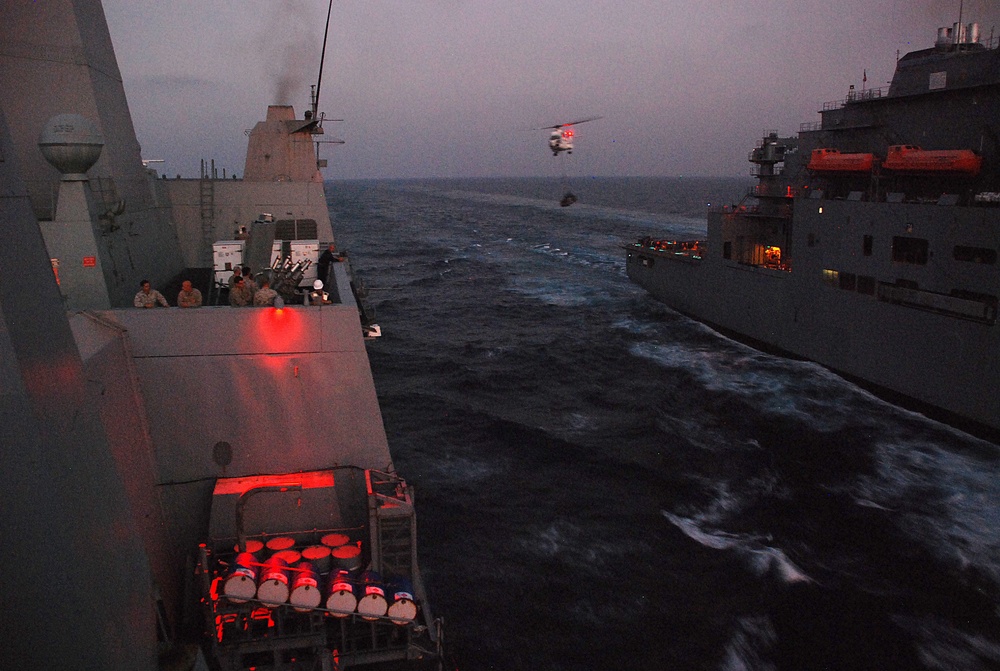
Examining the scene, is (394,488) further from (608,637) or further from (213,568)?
(608,637)

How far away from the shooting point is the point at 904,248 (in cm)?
2136

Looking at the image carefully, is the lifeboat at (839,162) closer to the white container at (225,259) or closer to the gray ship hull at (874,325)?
the gray ship hull at (874,325)

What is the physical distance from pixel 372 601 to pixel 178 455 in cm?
336

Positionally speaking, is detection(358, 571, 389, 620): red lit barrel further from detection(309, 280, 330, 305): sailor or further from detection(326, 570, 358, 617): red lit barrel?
detection(309, 280, 330, 305): sailor

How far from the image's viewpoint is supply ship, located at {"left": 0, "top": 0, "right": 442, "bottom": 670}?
4.87 m

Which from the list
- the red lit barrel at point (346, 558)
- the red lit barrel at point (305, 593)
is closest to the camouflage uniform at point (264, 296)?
the red lit barrel at point (346, 558)

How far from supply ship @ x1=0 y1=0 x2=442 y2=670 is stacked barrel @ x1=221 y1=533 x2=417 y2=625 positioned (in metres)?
0.02

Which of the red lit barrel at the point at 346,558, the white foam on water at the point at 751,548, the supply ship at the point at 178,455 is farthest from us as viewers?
the white foam on water at the point at 751,548

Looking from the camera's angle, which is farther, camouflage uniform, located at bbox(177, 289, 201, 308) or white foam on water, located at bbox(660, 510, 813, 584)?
white foam on water, located at bbox(660, 510, 813, 584)

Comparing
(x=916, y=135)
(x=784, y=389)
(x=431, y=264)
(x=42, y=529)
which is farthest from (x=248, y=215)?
(x=431, y=264)

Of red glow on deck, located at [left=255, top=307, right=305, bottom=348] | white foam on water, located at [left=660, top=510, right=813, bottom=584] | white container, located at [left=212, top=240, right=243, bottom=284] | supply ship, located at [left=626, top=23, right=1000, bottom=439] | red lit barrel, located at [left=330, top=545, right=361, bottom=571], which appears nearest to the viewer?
red lit barrel, located at [left=330, top=545, right=361, bottom=571]

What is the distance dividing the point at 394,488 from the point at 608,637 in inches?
177

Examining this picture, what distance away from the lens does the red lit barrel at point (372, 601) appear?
776 centimetres

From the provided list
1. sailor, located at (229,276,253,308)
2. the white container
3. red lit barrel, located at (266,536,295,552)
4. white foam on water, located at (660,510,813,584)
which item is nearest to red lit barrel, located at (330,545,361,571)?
red lit barrel, located at (266,536,295,552)
